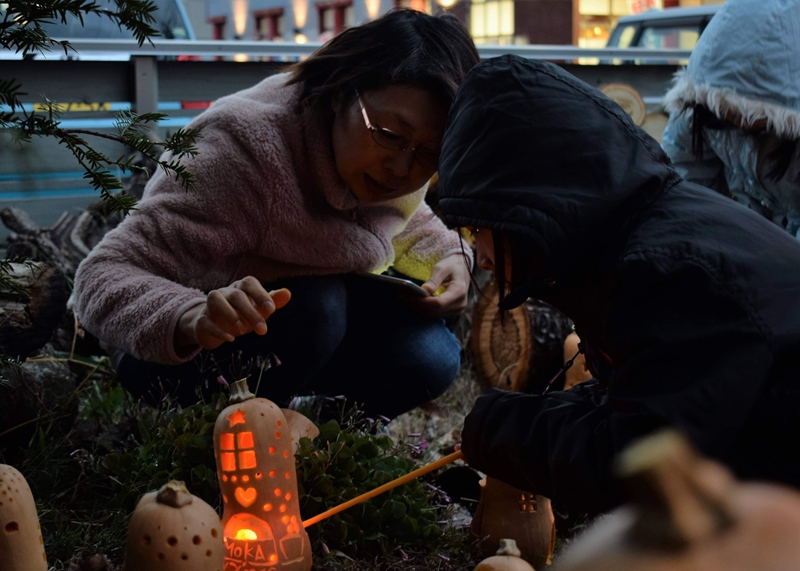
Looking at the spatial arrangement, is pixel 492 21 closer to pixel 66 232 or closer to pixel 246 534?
pixel 66 232

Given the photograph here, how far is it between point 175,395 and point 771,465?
1570 millimetres

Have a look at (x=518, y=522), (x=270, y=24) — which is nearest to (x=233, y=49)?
(x=518, y=522)

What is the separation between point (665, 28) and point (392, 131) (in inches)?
269

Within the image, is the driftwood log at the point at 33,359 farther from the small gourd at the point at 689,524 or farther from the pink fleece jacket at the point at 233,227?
the small gourd at the point at 689,524

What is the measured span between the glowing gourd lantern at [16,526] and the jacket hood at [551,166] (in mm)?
868

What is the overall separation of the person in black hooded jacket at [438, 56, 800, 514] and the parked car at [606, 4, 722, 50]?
264 inches

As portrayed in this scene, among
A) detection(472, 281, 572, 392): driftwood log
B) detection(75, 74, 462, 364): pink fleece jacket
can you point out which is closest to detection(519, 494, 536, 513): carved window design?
detection(75, 74, 462, 364): pink fleece jacket

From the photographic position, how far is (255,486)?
1.59 meters

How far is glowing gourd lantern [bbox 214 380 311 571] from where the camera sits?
1.57m

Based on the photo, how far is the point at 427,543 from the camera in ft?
6.46

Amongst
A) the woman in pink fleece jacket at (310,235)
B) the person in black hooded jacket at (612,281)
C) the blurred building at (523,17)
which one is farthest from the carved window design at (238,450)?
the blurred building at (523,17)

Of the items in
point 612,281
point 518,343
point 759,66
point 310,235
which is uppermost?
point 759,66

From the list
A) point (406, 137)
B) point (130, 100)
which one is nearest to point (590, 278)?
point (406, 137)

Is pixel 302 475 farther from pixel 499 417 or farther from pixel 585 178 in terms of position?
pixel 585 178
